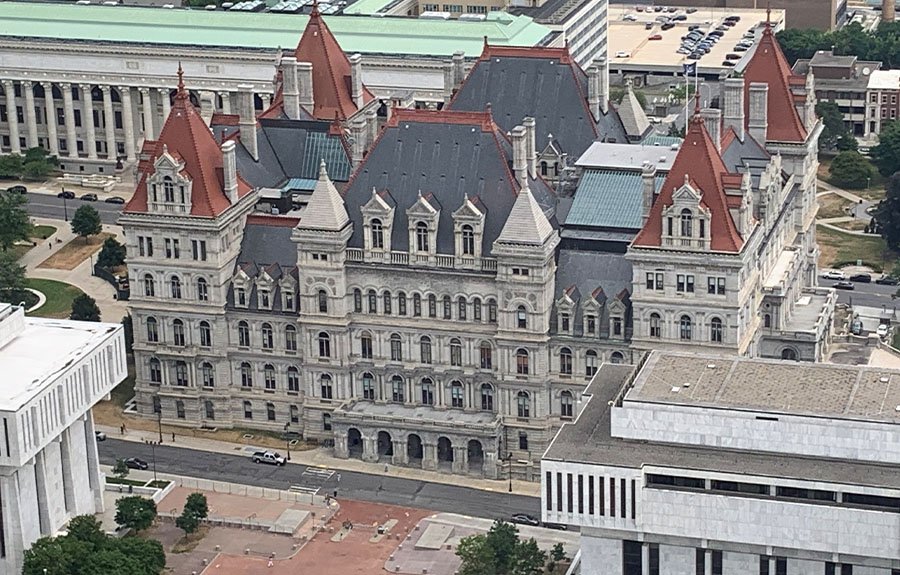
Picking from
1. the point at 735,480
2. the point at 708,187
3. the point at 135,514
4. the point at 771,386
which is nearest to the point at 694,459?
the point at 735,480

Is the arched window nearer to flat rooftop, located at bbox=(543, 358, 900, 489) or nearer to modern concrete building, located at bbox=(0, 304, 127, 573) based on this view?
flat rooftop, located at bbox=(543, 358, 900, 489)

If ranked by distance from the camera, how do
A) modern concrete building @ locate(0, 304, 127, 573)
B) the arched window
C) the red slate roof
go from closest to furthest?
1. modern concrete building @ locate(0, 304, 127, 573)
2. the arched window
3. the red slate roof

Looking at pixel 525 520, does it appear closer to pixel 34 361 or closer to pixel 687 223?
pixel 687 223

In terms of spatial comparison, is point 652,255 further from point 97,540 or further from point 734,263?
point 97,540

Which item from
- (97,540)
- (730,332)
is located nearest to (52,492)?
(97,540)

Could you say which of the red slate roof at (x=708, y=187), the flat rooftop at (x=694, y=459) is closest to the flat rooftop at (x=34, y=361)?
the flat rooftop at (x=694, y=459)

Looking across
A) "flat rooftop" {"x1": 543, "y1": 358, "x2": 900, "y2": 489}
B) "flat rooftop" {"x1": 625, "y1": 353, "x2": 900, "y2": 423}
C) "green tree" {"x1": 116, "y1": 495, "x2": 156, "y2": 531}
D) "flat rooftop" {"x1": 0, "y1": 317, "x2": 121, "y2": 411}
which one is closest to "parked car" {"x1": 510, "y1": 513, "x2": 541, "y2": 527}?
"flat rooftop" {"x1": 625, "y1": 353, "x2": 900, "y2": 423}
